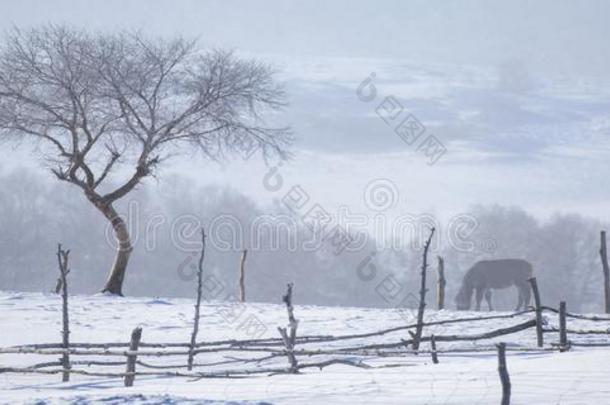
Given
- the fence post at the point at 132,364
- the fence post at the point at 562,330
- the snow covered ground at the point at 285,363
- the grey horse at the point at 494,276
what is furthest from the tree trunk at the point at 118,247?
the fence post at the point at 562,330

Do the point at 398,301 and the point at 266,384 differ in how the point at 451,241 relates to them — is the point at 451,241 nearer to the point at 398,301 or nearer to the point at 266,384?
the point at 398,301

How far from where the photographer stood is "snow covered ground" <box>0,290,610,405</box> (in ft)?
26.1

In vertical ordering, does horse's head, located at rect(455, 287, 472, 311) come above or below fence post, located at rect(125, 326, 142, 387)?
above

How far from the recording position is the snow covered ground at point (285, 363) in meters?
7.94

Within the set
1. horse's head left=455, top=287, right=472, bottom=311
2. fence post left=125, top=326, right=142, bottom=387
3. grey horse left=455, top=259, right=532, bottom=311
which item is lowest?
fence post left=125, top=326, right=142, bottom=387

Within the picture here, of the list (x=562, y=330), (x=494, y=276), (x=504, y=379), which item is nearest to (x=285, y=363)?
(x=562, y=330)

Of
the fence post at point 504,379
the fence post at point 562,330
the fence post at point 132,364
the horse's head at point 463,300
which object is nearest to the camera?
the fence post at point 504,379

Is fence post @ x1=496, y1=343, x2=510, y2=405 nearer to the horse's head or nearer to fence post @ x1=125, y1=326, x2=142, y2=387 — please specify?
fence post @ x1=125, y1=326, x2=142, y2=387

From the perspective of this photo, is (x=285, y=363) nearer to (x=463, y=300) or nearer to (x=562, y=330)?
(x=562, y=330)

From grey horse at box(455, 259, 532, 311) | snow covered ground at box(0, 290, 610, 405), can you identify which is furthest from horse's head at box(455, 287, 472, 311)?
snow covered ground at box(0, 290, 610, 405)

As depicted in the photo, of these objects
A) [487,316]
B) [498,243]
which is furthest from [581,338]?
[498,243]

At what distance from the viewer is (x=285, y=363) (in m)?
13.9

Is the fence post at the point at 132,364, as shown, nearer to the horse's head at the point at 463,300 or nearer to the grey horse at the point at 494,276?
the horse's head at the point at 463,300

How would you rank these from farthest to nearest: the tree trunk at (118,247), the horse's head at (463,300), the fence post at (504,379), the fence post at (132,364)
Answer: the horse's head at (463,300) < the tree trunk at (118,247) < the fence post at (132,364) < the fence post at (504,379)
